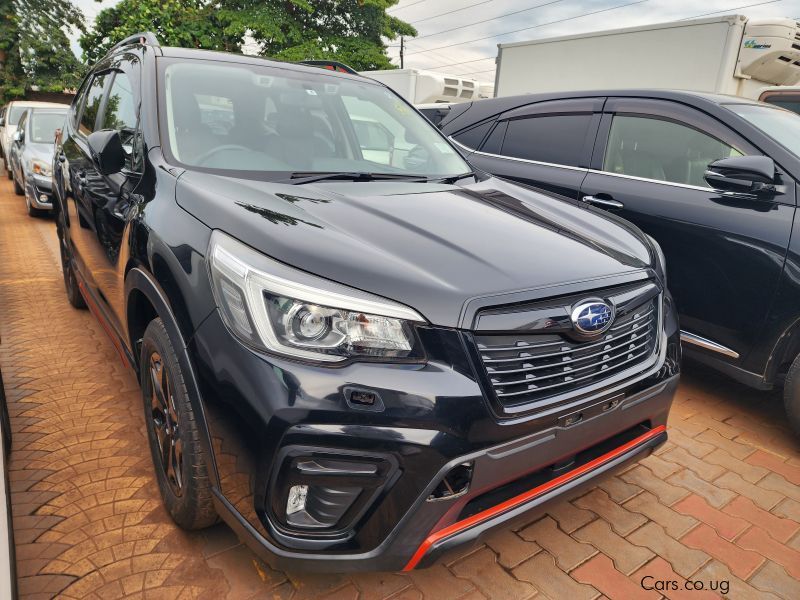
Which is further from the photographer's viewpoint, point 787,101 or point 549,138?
point 787,101

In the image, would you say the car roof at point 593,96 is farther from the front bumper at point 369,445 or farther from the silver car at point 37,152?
the silver car at point 37,152

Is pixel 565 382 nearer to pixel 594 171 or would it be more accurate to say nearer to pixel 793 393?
pixel 793 393

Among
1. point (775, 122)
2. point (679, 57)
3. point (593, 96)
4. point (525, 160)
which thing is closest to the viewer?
point (775, 122)

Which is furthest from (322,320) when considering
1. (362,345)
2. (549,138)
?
(549,138)

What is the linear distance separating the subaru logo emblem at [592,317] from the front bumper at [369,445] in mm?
269

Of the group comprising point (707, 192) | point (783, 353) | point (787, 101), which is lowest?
point (783, 353)

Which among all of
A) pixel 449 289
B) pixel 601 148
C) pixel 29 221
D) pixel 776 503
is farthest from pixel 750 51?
pixel 29 221

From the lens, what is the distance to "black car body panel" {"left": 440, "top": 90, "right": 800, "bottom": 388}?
Answer: 279cm

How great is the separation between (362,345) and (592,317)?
0.70 meters

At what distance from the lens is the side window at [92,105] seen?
131 inches

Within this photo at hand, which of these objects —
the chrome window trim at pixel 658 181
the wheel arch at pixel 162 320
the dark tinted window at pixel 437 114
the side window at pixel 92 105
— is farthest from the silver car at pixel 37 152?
the chrome window trim at pixel 658 181

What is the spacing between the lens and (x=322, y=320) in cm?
150

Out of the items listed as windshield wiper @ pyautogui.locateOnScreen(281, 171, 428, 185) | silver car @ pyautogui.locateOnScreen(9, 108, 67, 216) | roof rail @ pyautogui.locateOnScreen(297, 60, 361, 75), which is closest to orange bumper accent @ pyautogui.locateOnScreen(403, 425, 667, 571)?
windshield wiper @ pyautogui.locateOnScreen(281, 171, 428, 185)

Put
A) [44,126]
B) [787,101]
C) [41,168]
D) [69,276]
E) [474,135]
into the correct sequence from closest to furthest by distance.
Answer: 1. [69,276]
2. [474,135]
3. [787,101]
4. [41,168]
5. [44,126]
